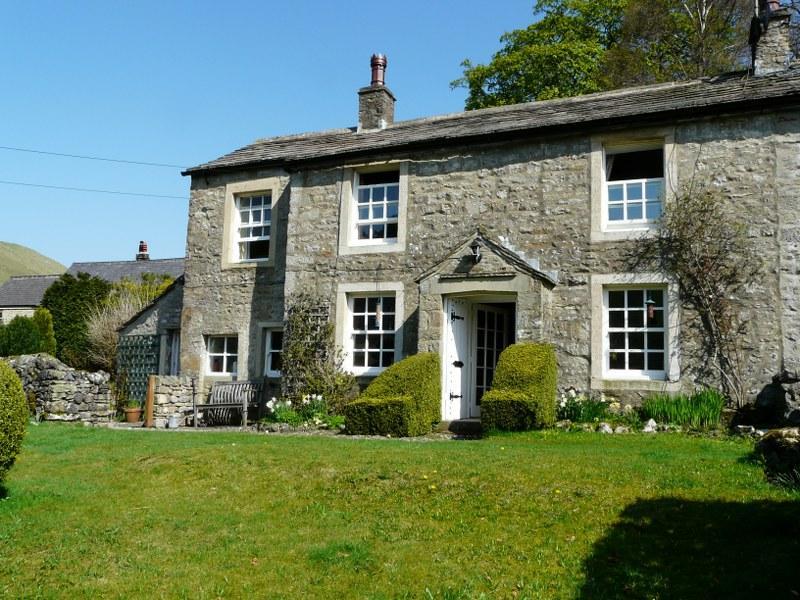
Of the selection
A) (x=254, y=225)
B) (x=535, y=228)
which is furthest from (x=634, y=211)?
(x=254, y=225)

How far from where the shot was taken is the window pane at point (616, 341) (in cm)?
1274

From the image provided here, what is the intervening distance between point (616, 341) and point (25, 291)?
3721 cm

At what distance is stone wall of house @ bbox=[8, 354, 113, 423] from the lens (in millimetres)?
15086

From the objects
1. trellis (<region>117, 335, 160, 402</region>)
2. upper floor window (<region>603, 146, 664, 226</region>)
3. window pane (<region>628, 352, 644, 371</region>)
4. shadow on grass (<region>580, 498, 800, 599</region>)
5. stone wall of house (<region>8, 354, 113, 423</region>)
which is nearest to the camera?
shadow on grass (<region>580, 498, 800, 599</region>)

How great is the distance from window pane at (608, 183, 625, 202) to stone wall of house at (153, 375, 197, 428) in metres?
9.01

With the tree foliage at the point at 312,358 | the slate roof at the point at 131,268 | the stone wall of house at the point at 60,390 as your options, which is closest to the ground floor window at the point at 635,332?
the tree foliage at the point at 312,358

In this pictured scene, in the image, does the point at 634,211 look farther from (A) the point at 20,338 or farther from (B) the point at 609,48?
(A) the point at 20,338

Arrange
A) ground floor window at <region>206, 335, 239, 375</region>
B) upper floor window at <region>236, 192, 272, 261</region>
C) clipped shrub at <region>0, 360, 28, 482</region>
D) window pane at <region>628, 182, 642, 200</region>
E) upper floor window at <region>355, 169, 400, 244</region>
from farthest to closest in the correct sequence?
upper floor window at <region>236, 192, 272, 261</region>, ground floor window at <region>206, 335, 239, 375</region>, upper floor window at <region>355, 169, 400, 244</region>, window pane at <region>628, 182, 642, 200</region>, clipped shrub at <region>0, 360, 28, 482</region>

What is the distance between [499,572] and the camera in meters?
5.00

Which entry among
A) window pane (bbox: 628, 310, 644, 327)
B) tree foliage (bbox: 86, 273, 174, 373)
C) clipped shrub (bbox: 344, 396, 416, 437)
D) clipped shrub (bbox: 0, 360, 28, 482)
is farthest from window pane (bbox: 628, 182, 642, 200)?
tree foliage (bbox: 86, 273, 174, 373)

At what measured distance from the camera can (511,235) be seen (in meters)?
13.8

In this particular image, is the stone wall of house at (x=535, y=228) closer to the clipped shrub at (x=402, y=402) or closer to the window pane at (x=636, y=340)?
the window pane at (x=636, y=340)

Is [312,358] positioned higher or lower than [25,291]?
lower

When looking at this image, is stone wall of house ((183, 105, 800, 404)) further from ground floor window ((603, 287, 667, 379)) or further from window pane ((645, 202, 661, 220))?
window pane ((645, 202, 661, 220))
